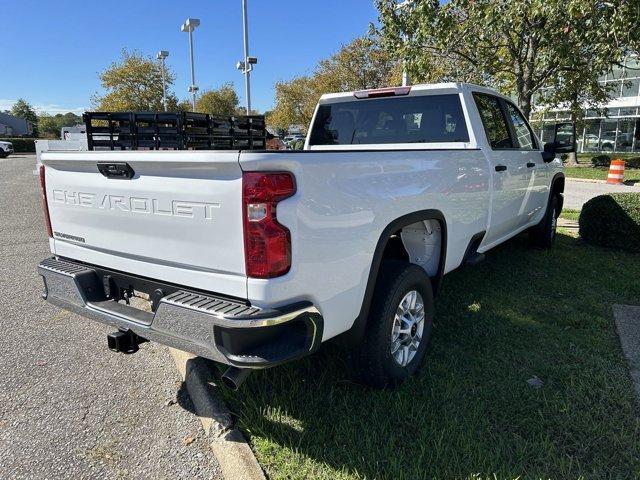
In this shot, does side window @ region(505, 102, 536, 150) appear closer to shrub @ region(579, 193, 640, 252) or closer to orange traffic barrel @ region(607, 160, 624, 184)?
shrub @ region(579, 193, 640, 252)

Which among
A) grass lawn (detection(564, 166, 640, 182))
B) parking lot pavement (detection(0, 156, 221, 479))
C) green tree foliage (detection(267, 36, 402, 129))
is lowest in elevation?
parking lot pavement (detection(0, 156, 221, 479))

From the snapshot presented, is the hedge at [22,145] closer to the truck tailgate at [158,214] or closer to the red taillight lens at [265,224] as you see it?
the truck tailgate at [158,214]

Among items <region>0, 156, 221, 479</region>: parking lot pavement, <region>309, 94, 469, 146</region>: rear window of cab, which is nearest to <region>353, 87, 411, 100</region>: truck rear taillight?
<region>309, 94, 469, 146</region>: rear window of cab

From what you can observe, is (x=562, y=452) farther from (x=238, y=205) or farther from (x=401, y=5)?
(x=401, y=5)

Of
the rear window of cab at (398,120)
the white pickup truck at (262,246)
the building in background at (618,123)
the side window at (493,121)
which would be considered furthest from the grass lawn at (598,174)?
the white pickup truck at (262,246)

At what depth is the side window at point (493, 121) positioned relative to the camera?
14.5 feet

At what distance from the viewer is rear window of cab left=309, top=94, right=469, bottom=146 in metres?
4.30

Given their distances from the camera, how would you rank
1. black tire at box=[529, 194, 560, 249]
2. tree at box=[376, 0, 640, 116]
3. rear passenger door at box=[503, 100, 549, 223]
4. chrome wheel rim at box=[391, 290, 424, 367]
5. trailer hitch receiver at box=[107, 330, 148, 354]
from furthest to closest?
tree at box=[376, 0, 640, 116]
black tire at box=[529, 194, 560, 249]
rear passenger door at box=[503, 100, 549, 223]
chrome wheel rim at box=[391, 290, 424, 367]
trailer hitch receiver at box=[107, 330, 148, 354]

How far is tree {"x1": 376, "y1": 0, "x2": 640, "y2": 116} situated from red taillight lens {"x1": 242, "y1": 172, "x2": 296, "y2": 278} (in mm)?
5620

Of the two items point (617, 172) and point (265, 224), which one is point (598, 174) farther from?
point (265, 224)

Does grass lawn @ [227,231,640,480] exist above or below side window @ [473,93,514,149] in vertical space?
below

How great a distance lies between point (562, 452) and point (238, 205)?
2.07 metres

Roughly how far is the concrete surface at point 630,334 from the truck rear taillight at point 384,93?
270 cm

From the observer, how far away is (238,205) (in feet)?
7.13
